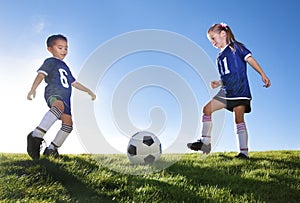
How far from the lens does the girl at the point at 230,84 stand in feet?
23.4

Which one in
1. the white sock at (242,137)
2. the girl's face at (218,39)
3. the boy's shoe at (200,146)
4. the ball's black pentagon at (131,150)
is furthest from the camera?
the girl's face at (218,39)

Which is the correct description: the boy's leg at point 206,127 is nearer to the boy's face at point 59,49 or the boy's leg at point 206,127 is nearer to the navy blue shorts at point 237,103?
the navy blue shorts at point 237,103

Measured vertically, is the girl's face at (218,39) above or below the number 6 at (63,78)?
above

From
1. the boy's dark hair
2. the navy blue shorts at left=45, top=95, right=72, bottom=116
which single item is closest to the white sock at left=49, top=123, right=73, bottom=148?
the navy blue shorts at left=45, top=95, right=72, bottom=116

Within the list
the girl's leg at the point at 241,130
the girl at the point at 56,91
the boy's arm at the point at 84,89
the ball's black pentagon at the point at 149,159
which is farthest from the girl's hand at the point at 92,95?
the girl's leg at the point at 241,130

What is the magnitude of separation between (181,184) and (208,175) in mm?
757

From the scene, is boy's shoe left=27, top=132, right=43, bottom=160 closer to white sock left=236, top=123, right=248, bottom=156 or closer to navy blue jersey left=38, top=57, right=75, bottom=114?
navy blue jersey left=38, top=57, right=75, bottom=114

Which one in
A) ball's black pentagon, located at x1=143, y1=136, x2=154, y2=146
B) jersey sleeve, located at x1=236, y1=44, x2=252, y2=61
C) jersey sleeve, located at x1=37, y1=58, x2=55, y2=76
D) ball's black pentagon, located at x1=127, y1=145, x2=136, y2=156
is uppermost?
jersey sleeve, located at x1=236, y1=44, x2=252, y2=61

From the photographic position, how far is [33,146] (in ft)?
21.1

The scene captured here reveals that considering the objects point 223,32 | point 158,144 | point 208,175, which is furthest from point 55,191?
point 223,32

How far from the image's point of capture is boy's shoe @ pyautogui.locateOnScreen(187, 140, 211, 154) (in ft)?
24.2

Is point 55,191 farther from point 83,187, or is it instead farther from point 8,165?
point 8,165

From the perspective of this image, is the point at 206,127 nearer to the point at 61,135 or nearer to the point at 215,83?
the point at 215,83

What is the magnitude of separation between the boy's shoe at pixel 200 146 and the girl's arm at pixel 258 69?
5.64 feet
